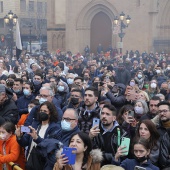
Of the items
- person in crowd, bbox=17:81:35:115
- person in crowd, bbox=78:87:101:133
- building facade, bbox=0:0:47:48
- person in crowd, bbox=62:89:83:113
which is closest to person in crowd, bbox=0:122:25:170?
person in crowd, bbox=78:87:101:133

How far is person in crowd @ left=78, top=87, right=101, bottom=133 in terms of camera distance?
6516 millimetres

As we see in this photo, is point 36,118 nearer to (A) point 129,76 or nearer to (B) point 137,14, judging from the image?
(A) point 129,76

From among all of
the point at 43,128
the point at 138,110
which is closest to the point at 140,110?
the point at 138,110

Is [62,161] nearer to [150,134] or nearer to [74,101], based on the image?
[150,134]

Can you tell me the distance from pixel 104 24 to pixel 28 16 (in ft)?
65.2

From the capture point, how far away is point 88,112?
22.4 ft

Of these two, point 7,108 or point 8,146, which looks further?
point 7,108

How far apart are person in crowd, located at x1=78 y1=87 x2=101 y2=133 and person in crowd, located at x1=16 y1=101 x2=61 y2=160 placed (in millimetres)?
475

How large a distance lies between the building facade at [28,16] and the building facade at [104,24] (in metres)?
11.0

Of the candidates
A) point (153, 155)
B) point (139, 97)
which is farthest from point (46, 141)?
point (139, 97)

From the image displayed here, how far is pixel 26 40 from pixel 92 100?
1763 inches

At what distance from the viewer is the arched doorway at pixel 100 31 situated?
121 feet

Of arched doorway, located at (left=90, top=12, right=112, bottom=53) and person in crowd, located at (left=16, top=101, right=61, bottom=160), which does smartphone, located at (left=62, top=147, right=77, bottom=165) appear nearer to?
person in crowd, located at (left=16, top=101, right=61, bottom=160)

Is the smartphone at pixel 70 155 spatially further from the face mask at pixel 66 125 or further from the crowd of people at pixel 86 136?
the face mask at pixel 66 125
